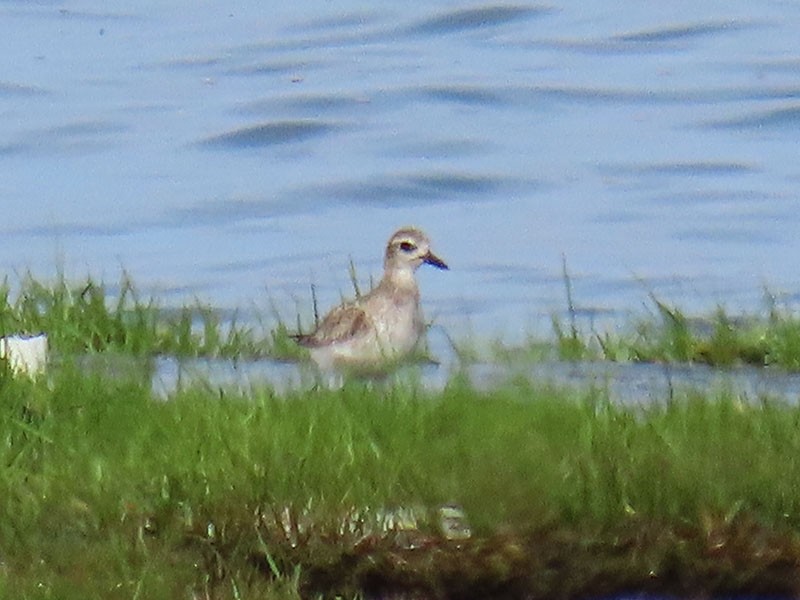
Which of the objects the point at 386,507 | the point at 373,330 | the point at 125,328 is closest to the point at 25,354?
the point at 125,328

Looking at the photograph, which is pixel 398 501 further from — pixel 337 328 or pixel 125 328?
pixel 125 328

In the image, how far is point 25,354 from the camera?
7.80 meters

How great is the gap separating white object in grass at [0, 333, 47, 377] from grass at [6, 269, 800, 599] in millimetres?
495

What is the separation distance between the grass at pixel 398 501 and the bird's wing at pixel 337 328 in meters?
1.81

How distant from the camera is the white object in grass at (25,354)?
7.62 metres

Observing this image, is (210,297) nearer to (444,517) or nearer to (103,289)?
(103,289)

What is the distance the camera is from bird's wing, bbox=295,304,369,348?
8.98 metres

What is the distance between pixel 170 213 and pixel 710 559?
1047 cm

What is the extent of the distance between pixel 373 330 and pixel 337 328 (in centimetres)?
15

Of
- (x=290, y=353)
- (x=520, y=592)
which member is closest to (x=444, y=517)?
(x=520, y=592)

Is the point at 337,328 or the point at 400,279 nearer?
the point at 337,328

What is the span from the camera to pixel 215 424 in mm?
6910

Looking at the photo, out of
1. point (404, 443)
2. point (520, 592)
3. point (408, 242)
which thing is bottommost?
point (520, 592)

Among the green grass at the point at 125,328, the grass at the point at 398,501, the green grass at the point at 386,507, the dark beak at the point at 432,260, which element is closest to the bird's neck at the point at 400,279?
the dark beak at the point at 432,260
